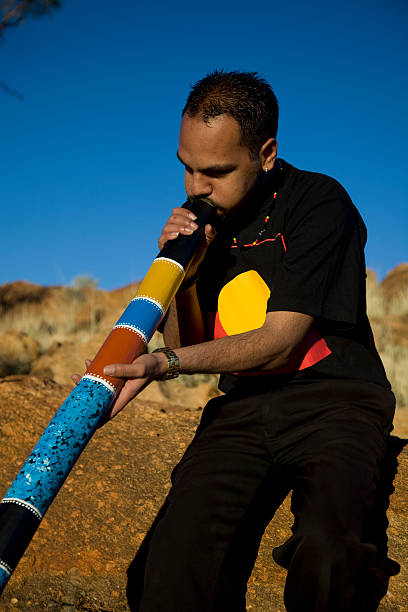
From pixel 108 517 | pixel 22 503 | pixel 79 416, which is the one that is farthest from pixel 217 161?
pixel 108 517

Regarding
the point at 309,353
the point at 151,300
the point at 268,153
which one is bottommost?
the point at 151,300

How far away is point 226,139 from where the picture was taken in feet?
9.02

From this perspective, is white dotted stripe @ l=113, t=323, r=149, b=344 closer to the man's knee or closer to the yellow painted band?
the yellow painted band

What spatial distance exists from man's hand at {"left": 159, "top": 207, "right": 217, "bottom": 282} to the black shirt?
0.36 m

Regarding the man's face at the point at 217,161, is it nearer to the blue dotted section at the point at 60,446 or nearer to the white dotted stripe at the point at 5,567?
the blue dotted section at the point at 60,446

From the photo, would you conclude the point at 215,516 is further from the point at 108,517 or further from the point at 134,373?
the point at 108,517

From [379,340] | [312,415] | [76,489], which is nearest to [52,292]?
[379,340]

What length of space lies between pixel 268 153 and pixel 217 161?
13.6 inches

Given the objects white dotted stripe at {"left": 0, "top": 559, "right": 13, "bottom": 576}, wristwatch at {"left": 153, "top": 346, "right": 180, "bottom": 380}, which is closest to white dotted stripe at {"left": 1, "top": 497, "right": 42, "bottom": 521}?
white dotted stripe at {"left": 0, "top": 559, "right": 13, "bottom": 576}

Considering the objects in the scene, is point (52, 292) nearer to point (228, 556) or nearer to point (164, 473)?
point (164, 473)

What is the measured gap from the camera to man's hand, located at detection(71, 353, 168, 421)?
6.89ft

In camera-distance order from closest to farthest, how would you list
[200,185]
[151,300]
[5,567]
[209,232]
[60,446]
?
[5,567], [60,446], [151,300], [209,232], [200,185]

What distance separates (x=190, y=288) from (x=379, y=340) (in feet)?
28.8

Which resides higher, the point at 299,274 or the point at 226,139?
the point at 226,139
